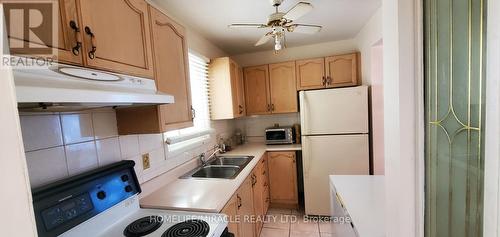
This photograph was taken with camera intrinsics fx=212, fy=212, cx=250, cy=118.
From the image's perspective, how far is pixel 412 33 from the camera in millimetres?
711

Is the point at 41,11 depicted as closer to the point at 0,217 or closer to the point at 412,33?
the point at 0,217

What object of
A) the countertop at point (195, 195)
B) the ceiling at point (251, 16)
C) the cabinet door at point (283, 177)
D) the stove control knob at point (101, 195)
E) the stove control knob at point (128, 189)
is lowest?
the cabinet door at point (283, 177)

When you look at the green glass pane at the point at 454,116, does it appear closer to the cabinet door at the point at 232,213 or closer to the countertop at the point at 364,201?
the countertop at the point at 364,201

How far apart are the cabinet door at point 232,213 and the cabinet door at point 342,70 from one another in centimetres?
208

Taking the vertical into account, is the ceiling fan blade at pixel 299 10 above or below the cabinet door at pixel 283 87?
above

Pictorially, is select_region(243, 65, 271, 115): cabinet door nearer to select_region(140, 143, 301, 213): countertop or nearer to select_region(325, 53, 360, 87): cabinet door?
select_region(325, 53, 360, 87): cabinet door

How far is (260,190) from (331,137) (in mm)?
1031

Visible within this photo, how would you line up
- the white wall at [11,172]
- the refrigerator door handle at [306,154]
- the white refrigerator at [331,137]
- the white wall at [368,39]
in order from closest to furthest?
1. the white wall at [11,172]
2. the white wall at [368,39]
3. the white refrigerator at [331,137]
4. the refrigerator door handle at [306,154]

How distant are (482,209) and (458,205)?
9cm

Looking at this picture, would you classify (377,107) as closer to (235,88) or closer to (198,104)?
(235,88)

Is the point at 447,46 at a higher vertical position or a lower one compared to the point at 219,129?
higher

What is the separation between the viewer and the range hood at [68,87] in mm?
526

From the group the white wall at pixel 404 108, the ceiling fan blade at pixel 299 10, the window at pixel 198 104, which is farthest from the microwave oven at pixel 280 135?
the white wall at pixel 404 108

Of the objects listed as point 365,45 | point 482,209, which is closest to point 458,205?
point 482,209
